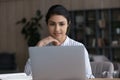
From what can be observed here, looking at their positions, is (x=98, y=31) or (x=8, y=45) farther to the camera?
(x=8, y=45)

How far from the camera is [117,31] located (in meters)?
8.47

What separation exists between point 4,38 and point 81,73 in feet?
27.5

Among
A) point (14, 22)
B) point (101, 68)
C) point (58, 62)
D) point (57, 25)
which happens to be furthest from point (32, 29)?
point (58, 62)

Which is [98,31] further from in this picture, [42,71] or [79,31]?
[42,71]

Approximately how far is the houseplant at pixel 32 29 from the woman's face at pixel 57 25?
658 centimetres

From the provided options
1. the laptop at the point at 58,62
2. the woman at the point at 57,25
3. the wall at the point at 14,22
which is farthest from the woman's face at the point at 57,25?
the wall at the point at 14,22

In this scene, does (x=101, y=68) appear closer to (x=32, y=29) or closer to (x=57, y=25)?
(x=57, y=25)

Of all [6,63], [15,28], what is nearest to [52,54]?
[6,63]

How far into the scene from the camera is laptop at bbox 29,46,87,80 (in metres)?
1.82

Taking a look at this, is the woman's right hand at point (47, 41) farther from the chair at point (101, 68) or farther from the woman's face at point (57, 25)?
the chair at point (101, 68)

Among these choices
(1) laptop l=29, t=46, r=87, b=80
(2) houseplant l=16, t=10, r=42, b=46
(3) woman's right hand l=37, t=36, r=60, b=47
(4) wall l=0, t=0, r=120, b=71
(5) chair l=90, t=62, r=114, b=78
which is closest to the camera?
(1) laptop l=29, t=46, r=87, b=80

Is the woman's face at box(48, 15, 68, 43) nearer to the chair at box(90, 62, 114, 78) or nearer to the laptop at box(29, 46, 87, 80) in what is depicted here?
the laptop at box(29, 46, 87, 80)

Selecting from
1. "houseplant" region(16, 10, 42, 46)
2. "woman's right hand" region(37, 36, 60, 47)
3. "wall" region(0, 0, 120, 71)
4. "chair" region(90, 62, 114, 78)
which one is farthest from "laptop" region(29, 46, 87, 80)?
"wall" region(0, 0, 120, 71)

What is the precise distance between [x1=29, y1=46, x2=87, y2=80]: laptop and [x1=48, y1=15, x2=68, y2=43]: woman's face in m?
0.58
